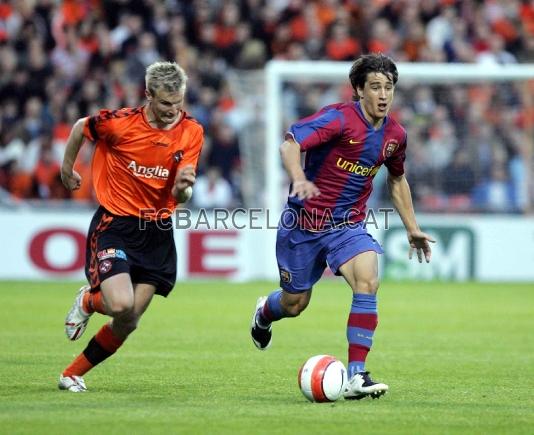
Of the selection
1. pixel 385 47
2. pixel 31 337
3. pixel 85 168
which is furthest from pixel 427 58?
pixel 31 337

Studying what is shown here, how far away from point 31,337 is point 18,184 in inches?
302

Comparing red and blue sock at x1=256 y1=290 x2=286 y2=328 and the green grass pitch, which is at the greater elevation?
red and blue sock at x1=256 y1=290 x2=286 y2=328

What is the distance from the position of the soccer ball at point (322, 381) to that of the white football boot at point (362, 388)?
6 cm

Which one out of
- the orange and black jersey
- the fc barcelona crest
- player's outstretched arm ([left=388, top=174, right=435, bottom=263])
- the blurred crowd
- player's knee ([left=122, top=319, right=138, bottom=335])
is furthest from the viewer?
the blurred crowd

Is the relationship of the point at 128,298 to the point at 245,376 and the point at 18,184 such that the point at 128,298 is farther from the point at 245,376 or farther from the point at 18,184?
the point at 18,184

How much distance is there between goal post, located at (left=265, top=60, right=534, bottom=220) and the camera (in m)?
17.9

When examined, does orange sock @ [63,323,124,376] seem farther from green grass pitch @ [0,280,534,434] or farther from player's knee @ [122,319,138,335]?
green grass pitch @ [0,280,534,434]

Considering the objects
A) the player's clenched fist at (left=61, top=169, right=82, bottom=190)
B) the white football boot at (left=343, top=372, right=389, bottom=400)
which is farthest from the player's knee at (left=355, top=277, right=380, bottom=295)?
the player's clenched fist at (left=61, top=169, right=82, bottom=190)

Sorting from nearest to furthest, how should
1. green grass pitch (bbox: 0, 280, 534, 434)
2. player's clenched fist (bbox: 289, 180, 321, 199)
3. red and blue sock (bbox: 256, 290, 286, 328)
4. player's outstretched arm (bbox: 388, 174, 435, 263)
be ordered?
green grass pitch (bbox: 0, 280, 534, 434)
player's clenched fist (bbox: 289, 180, 321, 199)
player's outstretched arm (bbox: 388, 174, 435, 263)
red and blue sock (bbox: 256, 290, 286, 328)

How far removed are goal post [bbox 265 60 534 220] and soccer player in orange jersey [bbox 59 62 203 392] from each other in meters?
9.69

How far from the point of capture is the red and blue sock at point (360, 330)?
7539mm

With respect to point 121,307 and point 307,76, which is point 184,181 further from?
point 307,76

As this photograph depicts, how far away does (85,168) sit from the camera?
725 inches

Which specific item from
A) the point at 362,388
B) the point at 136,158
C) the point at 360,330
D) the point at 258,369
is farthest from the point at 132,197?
the point at 362,388
